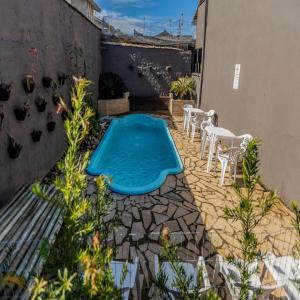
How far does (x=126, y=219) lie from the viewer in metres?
4.77

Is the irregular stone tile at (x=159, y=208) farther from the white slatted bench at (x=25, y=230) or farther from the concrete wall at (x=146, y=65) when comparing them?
the concrete wall at (x=146, y=65)

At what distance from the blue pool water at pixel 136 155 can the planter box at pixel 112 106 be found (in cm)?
118

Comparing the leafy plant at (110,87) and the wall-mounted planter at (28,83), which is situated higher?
the wall-mounted planter at (28,83)

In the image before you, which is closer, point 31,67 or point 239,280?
point 239,280

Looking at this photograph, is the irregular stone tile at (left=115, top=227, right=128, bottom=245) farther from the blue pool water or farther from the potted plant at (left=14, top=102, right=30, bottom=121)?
the potted plant at (left=14, top=102, right=30, bottom=121)

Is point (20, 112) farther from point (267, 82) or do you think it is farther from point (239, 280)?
point (267, 82)

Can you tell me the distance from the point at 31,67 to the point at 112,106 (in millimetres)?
8209

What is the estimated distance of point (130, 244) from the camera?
13.5ft

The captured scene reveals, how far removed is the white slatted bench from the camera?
280 cm

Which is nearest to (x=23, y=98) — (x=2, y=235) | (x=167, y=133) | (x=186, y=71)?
(x=2, y=235)

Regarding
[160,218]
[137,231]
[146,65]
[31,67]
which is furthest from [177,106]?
[137,231]

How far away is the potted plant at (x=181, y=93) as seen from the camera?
13.5m

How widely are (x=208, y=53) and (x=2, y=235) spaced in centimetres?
1021

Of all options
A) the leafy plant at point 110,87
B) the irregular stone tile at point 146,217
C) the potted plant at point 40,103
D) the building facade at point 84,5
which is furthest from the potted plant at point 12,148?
the building facade at point 84,5
